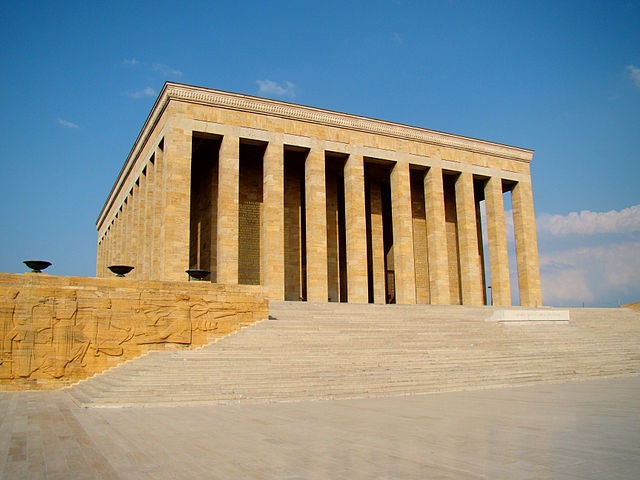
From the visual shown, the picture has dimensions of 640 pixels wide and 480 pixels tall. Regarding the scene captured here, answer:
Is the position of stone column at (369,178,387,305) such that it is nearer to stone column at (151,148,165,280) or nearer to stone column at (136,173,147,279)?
stone column at (151,148,165,280)

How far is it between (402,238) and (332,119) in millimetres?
6433

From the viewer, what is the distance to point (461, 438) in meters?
5.63

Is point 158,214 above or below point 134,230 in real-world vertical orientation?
below

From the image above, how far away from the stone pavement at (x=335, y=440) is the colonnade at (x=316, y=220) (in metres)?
12.4

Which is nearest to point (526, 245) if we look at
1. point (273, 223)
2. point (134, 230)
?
point (273, 223)

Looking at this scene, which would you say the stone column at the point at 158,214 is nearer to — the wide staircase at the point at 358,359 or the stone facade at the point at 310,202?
the stone facade at the point at 310,202

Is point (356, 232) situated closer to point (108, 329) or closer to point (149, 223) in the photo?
point (149, 223)

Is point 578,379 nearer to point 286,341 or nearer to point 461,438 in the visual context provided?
point 286,341

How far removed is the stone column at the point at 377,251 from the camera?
86.1 ft

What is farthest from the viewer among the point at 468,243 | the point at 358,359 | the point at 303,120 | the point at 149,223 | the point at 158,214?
the point at 468,243

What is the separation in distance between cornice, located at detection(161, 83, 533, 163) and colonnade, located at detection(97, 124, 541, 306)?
3.56 feet

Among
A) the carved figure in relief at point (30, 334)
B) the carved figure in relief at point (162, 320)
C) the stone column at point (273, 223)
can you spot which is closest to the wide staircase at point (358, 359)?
the carved figure in relief at point (162, 320)

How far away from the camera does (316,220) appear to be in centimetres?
2230

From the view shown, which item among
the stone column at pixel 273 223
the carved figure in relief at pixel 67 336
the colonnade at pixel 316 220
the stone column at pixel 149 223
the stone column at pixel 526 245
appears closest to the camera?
the carved figure in relief at pixel 67 336
